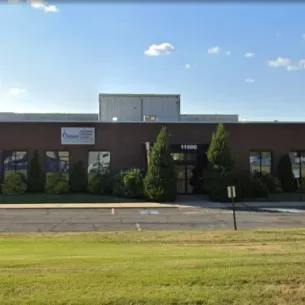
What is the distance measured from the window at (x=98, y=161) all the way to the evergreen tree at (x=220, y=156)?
785 centimetres

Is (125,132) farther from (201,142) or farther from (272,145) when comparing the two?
(272,145)

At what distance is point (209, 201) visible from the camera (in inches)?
1284

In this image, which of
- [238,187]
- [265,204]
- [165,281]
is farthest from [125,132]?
[165,281]

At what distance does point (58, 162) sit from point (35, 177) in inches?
80.7

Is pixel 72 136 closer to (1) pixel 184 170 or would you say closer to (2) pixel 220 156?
(1) pixel 184 170

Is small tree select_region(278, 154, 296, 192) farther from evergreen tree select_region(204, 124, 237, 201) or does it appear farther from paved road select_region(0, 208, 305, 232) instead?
paved road select_region(0, 208, 305, 232)

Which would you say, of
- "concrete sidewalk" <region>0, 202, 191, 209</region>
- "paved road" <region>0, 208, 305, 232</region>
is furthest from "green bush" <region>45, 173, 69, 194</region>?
"paved road" <region>0, 208, 305, 232</region>

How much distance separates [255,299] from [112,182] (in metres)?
29.2

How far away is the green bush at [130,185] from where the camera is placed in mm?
32469

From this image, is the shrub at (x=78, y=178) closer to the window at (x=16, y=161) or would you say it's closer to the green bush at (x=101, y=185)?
the green bush at (x=101, y=185)

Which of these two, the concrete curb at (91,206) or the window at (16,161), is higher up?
the window at (16,161)

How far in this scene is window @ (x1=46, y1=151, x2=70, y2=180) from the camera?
117 feet

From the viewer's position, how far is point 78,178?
35.1 m

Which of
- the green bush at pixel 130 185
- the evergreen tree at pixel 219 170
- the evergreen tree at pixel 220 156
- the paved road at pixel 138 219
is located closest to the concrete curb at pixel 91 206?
the paved road at pixel 138 219
